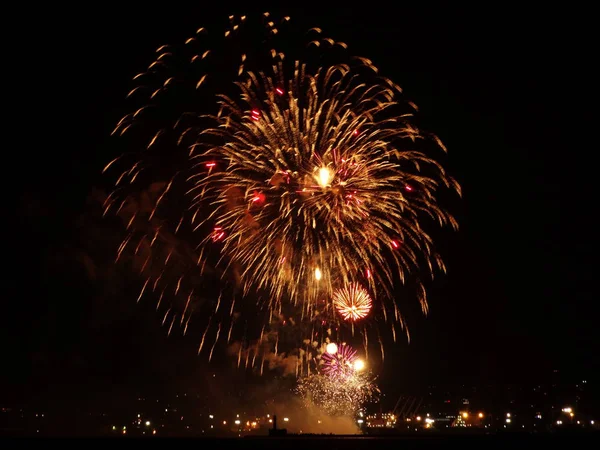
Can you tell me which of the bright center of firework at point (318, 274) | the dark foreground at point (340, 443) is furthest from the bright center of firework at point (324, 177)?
the dark foreground at point (340, 443)

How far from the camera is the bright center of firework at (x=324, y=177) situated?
33.3 metres

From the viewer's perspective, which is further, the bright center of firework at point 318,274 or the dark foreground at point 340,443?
the bright center of firework at point 318,274

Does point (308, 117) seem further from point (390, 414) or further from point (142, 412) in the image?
point (390, 414)

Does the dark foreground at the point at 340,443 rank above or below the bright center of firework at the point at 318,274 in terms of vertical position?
below

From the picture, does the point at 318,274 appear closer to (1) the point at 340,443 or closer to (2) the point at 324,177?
(2) the point at 324,177

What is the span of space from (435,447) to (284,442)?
4.95m

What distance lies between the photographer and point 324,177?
110 ft

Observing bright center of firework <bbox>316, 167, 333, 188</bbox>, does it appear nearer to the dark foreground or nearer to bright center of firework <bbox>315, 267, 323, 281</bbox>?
bright center of firework <bbox>315, 267, 323, 281</bbox>

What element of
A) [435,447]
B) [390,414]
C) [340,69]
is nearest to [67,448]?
[435,447]

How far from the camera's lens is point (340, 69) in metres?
32.3

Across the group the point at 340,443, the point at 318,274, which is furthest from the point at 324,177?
the point at 340,443

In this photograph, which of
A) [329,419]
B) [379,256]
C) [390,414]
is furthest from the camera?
[390,414]

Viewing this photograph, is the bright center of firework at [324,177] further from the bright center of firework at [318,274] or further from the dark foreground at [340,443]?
the dark foreground at [340,443]

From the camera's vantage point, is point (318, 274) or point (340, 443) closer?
point (340, 443)
